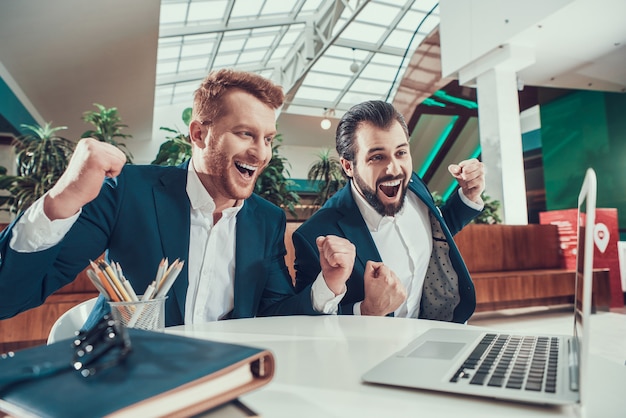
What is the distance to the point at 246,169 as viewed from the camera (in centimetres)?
129

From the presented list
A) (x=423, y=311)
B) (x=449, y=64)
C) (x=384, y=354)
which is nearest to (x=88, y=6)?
(x=449, y=64)

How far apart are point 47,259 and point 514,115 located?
7.17 meters

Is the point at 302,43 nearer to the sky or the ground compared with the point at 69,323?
nearer to the sky

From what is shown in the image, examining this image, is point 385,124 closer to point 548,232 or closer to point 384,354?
point 384,354

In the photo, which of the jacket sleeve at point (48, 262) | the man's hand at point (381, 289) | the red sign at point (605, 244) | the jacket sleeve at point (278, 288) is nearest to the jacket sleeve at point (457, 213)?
the man's hand at point (381, 289)

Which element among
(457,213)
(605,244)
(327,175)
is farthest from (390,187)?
(327,175)

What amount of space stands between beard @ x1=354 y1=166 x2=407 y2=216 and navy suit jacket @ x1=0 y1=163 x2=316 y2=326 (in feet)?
1.31

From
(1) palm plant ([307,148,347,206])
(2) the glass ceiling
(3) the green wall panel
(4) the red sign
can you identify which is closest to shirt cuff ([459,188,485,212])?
(4) the red sign

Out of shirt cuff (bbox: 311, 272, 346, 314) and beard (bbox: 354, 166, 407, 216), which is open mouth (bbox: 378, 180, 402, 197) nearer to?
beard (bbox: 354, 166, 407, 216)

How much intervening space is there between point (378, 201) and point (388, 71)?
13.8m

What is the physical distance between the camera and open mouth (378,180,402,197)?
4.99 feet

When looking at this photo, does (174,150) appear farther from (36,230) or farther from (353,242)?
(36,230)

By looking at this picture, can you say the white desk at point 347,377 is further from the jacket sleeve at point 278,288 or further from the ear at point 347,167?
the ear at point 347,167

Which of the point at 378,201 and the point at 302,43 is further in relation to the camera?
the point at 302,43
